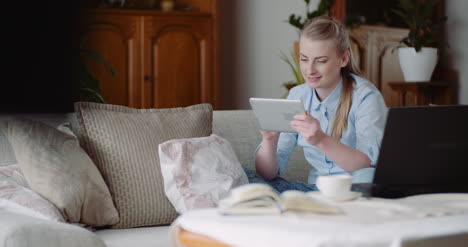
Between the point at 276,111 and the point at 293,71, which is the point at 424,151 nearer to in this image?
the point at 276,111

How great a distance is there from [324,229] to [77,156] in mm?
1117

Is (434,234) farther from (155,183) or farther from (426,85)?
(426,85)

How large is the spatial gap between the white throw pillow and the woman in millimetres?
131

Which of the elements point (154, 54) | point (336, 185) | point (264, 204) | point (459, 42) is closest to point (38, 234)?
point (264, 204)

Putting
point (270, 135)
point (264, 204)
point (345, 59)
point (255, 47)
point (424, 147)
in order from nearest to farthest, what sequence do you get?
point (264, 204) → point (424, 147) → point (270, 135) → point (345, 59) → point (255, 47)

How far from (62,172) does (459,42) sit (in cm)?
421

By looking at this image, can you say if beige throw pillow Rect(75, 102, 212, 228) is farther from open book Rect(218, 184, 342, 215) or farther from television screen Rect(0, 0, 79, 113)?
television screen Rect(0, 0, 79, 113)

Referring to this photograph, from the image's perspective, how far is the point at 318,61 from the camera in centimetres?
230

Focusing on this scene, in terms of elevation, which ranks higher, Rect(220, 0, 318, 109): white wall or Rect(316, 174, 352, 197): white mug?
Rect(316, 174, 352, 197): white mug

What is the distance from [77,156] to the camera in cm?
219

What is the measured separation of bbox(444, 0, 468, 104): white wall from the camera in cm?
549

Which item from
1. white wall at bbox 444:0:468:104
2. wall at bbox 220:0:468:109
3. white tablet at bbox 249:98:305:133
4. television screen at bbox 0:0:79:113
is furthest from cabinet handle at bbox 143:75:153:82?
white tablet at bbox 249:98:305:133

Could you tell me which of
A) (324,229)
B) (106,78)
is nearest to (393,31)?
(106,78)

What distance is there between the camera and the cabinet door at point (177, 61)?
545cm
